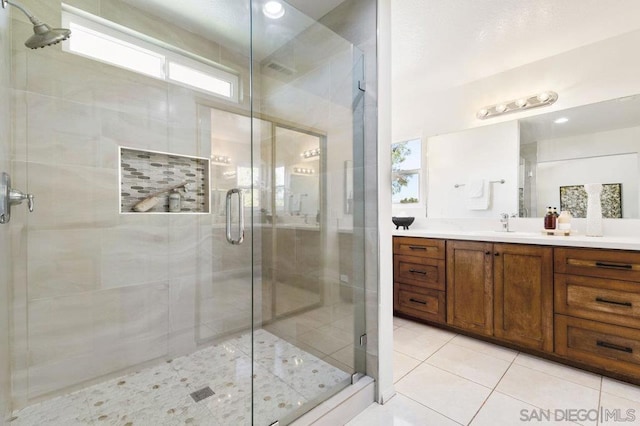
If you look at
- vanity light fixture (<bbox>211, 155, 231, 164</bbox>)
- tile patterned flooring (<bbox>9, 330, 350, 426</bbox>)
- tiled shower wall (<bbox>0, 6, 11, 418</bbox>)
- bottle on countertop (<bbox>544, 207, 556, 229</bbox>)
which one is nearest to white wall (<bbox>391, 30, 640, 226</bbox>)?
bottle on countertop (<bbox>544, 207, 556, 229</bbox>)

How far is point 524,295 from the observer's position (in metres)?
2.00

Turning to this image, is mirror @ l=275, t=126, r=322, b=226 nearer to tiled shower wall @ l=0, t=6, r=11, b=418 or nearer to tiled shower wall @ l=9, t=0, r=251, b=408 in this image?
tiled shower wall @ l=9, t=0, r=251, b=408

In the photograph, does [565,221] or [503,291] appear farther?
[565,221]

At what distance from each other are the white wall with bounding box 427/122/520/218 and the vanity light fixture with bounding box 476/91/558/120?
13 centimetres

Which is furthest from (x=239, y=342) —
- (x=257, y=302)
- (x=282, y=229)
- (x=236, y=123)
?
(x=236, y=123)

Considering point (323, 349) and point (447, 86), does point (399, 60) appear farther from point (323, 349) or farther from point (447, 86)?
point (323, 349)

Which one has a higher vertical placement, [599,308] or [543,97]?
[543,97]

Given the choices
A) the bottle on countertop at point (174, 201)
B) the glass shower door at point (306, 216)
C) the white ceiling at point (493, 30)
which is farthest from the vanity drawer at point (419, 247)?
the bottle on countertop at point (174, 201)

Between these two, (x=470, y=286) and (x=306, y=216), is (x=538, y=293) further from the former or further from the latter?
(x=306, y=216)

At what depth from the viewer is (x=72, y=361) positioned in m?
1.63

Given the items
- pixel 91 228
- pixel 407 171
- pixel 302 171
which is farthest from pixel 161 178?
pixel 407 171

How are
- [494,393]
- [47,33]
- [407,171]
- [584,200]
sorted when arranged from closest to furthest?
[47,33] → [494,393] → [584,200] → [407,171]

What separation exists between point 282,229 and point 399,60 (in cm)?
183

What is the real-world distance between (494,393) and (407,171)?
2286 mm
